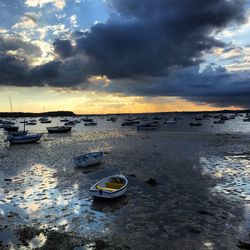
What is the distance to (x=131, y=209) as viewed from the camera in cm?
1809

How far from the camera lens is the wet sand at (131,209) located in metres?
13.6

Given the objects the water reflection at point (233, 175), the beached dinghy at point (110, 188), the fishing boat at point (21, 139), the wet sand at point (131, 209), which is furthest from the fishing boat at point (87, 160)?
the fishing boat at point (21, 139)

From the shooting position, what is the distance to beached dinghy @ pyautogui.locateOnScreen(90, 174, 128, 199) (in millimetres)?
19000

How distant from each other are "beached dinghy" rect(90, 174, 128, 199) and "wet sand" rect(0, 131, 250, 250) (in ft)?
1.65

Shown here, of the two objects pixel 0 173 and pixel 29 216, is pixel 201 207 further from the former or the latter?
pixel 0 173

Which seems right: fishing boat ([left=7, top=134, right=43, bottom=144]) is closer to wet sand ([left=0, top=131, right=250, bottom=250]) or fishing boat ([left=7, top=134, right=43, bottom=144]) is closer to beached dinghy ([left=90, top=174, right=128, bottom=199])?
wet sand ([left=0, top=131, right=250, bottom=250])

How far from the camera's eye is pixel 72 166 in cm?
3209

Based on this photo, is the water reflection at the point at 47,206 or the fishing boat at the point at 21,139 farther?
the fishing boat at the point at 21,139

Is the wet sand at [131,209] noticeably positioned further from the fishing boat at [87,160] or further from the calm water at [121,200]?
the fishing boat at [87,160]

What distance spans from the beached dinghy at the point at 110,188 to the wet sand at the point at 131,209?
0.50 m

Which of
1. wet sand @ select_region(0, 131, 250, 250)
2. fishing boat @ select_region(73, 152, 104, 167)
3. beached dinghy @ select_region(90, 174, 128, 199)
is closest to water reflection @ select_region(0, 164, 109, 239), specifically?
wet sand @ select_region(0, 131, 250, 250)

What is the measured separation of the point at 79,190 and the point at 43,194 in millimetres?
2559

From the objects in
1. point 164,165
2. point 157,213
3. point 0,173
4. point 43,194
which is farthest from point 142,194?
point 0,173

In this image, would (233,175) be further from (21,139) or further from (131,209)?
(21,139)
